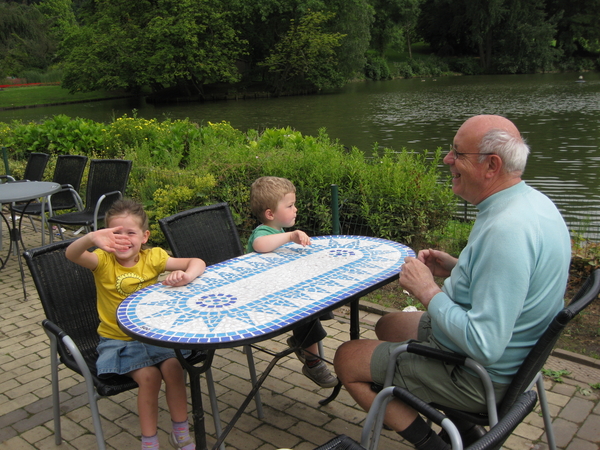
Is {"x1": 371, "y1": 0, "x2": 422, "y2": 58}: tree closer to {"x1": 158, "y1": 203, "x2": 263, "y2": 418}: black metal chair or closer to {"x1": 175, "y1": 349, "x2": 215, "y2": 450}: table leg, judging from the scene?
{"x1": 158, "y1": 203, "x2": 263, "y2": 418}: black metal chair

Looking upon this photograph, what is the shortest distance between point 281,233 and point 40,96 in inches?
1997

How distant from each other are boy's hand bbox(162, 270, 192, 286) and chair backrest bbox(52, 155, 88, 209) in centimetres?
446

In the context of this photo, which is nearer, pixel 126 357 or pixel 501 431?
pixel 501 431

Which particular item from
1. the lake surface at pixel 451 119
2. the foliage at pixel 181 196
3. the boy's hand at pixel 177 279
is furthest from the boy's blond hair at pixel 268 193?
the lake surface at pixel 451 119

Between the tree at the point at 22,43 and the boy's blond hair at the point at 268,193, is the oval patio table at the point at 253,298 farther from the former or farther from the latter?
the tree at the point at 22,43

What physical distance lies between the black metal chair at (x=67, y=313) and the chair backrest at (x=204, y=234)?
52 centimetres

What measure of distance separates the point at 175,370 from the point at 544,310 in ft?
5.23

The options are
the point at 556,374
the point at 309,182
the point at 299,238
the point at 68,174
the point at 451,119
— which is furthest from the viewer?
the point at 451,119

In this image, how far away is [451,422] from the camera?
1.60 m

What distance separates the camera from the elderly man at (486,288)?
179cm

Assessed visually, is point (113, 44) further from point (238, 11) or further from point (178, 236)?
point (178, 236)

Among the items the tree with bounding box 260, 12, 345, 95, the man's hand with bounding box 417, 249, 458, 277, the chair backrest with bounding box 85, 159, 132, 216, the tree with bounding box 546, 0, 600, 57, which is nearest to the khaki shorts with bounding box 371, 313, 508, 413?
the man's hand with bounding box 417, 249, 458, 277

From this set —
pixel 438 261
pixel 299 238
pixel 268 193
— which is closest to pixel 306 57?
pixel 268 193

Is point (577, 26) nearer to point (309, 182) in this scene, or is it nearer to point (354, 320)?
point (309, 182)
